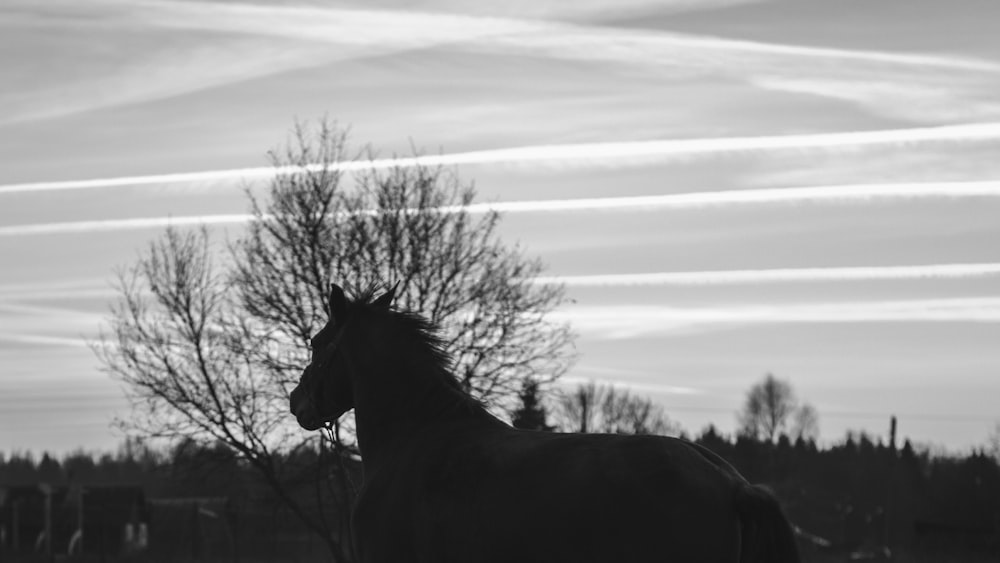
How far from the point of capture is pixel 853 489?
260ft

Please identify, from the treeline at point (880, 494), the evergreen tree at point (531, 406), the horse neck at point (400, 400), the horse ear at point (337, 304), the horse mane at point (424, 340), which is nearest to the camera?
the horse neck at point (400, 400)

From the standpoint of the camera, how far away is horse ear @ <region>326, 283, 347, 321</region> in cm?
1004

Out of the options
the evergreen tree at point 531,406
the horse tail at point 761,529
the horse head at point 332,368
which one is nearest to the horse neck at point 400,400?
the horse head at point 332,368

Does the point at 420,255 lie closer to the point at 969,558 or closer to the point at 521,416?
the point at 521,416

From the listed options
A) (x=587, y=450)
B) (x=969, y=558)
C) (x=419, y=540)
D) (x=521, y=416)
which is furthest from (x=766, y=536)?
(x=969, y=558)

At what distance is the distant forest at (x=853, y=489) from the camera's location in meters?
27.4

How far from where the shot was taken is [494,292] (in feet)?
84.6

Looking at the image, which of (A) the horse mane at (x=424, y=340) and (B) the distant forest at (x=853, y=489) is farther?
(B) the distant forest at (x=853, y=489)

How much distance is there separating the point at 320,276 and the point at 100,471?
4902 inches

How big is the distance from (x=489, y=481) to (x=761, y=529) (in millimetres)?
1603

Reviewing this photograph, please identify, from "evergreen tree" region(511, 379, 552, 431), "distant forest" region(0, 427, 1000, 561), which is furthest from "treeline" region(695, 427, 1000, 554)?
"evergreen tree" region(511, 379, 552, 431)

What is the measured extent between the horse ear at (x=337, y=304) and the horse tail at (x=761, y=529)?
11.6 ft

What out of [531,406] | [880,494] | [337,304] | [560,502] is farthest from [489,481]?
[880,494]

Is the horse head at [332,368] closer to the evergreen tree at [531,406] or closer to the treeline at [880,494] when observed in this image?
the evergreen tree at [531,406]
